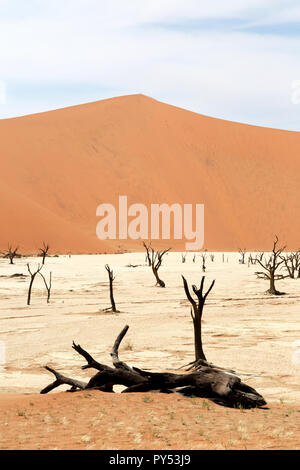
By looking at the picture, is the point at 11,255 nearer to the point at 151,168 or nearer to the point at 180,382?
the point at 180,382

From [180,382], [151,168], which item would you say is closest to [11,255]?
[180,382]

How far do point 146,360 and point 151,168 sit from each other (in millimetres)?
74904

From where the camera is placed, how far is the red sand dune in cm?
7238

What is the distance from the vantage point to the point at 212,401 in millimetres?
7344

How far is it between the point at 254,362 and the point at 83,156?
73750mm

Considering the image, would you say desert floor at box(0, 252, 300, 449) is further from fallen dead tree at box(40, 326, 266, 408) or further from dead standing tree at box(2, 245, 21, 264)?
dead standing tree at box(2, 245, 21, 264)

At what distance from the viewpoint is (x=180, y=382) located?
25.0 feet

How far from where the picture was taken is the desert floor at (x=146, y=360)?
5.77 metres

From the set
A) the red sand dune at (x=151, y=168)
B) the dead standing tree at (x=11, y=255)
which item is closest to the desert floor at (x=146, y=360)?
the dead standing tree at (x=11, y=255)

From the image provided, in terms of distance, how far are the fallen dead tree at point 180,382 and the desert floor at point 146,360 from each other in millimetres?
185

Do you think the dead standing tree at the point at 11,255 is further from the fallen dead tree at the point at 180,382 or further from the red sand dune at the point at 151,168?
the fallen dead tree at the point at 180,382

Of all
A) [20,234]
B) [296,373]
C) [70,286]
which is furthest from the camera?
[20,234]

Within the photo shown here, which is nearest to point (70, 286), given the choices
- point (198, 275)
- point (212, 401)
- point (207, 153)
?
point (198, 275)
